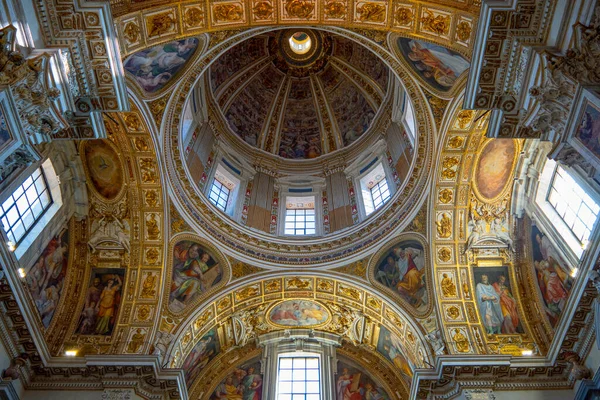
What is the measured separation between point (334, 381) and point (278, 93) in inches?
541

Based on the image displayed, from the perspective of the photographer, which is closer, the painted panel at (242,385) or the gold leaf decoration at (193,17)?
the gold leaf decoration at (193,17)

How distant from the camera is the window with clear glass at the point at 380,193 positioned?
20359mm

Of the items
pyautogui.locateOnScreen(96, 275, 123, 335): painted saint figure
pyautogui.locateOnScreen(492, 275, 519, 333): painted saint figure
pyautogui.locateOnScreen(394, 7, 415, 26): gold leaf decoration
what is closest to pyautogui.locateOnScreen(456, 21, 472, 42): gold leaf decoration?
pyautogui.locateOnScreen(394, 7, 415, 26): gold leaf decoration

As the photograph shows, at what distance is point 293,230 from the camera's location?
20.8 metres

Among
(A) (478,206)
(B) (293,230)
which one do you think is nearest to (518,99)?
(A) (478,206)

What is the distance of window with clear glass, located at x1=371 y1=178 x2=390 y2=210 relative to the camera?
2036 cm

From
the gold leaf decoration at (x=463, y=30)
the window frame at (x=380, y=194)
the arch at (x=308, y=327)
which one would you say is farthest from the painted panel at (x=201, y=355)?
the gold leaf decoration at (x=463, y=30)

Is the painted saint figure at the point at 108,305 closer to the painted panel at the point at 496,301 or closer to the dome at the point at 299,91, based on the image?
the dome at the point at 299,91

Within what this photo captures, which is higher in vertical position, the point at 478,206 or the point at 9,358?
the point at 478,206

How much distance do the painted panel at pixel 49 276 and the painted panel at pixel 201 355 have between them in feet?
Answer: 14.4

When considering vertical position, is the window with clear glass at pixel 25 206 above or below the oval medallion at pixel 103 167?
below

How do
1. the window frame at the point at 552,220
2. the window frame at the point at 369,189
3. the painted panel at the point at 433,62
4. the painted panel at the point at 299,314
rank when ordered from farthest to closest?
the window frame at the point at 369,189, the painted panel at the point at 299,314, the window frame at the point at 552,220, the painted panel at the point at 433,62

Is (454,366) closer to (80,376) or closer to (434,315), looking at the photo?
(434,315)

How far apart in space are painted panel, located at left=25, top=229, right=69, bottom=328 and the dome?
9.08 meters
